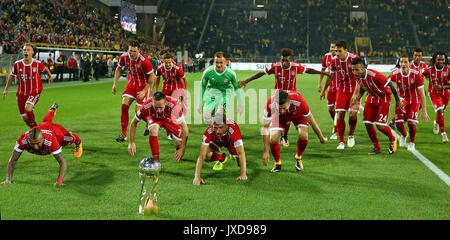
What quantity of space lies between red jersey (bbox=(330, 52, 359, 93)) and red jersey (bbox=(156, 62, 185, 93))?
142 inches

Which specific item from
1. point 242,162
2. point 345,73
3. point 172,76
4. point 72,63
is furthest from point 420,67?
point 72,63

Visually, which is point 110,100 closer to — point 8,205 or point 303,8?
point 8,205

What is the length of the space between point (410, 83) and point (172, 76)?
535 cm

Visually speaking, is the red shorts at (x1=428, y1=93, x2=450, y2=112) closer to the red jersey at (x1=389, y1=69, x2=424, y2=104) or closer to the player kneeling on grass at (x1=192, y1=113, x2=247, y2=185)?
the red jersey at (x1=389, y1=69, x2=424, y2=104)

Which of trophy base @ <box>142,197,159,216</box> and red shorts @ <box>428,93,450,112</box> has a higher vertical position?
red shorts @ <box>428,93,450,112</box>

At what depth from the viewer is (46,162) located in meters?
8.34

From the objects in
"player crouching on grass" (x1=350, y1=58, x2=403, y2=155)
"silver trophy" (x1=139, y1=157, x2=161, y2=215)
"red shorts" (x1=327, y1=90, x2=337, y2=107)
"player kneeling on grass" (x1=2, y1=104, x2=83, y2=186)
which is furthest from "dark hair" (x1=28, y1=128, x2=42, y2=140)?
"red shorts" (x1=327, y1=90, x2=337, y2=107)

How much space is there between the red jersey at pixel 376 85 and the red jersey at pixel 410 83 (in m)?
1.05

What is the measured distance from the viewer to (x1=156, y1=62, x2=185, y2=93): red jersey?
1167 centimetres

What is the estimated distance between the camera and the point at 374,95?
355 inches

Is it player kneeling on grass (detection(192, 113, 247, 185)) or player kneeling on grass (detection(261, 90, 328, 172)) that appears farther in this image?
player kneeling on grass (detection(261, 90, 328, 172))

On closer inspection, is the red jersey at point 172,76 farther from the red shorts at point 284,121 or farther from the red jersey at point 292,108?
the red jersey at point 292,108

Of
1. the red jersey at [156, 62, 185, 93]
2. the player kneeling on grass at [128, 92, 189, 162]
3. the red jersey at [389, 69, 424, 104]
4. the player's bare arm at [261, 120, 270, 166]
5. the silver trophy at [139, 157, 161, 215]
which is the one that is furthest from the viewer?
the red jersey at [156, 62, 185, 93]

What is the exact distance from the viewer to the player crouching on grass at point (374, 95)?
8.50 meters
